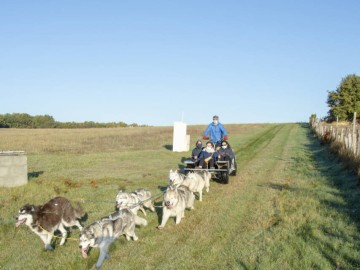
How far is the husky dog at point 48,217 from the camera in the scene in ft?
25.7

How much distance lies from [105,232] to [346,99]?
72798mm

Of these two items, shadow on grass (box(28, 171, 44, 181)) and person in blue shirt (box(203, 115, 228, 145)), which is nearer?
shadow on grass (box(28, 171, 44, 181))

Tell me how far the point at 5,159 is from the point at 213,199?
804 cm

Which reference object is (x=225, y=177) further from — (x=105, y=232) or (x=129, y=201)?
(x=105, y=232)

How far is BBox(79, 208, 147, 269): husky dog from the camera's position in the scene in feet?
22.4

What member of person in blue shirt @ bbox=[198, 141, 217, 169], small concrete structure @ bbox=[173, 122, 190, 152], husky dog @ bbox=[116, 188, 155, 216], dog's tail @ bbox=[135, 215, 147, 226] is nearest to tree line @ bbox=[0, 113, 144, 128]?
small concrete structure @ bbox=[173, 122, 190, 152]

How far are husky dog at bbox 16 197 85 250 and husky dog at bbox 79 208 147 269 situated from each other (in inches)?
54.7

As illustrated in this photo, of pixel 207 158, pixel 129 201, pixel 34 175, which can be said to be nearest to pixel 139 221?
pixel 129 201

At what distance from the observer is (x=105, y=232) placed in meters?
7.34

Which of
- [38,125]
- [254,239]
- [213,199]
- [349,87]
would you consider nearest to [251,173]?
[213,199]

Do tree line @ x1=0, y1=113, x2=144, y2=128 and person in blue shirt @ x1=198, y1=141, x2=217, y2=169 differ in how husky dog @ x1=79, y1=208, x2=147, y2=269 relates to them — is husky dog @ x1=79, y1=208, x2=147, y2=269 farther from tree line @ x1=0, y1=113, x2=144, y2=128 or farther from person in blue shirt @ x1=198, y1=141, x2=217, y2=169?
tree line @ x1=0, y1=113, x2=144, y2=128

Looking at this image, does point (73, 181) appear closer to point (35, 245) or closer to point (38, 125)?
point (35, 245)

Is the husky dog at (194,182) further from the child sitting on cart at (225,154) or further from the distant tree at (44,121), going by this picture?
the distant tree at (44,121)

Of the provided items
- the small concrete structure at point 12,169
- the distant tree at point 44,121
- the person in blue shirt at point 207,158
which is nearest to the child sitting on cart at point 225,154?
the person in blue shirt at point 207,158
